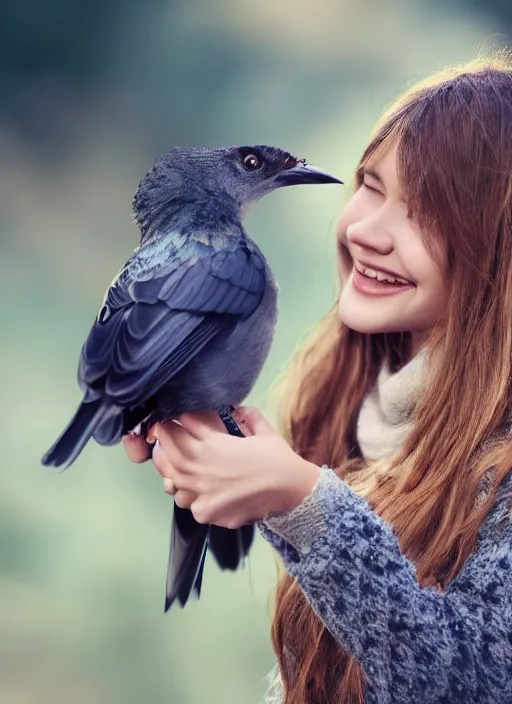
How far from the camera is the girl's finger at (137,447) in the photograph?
2.68 ft

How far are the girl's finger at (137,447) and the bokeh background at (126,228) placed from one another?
9.9 inches

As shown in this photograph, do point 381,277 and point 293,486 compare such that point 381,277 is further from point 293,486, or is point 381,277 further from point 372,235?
point 293,486

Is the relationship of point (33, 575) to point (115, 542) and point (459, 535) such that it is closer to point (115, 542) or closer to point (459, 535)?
point (115, 542)

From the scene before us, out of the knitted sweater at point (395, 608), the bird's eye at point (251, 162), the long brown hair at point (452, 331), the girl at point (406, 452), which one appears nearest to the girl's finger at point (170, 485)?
the girl at point (406, 452)

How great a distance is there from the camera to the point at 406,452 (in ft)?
2.86

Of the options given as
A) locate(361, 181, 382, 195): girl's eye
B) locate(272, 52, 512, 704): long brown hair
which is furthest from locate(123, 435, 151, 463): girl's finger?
locate(361, 181, 382, 195): girl's eye

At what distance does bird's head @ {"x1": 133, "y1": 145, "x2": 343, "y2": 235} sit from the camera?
80 centimetres

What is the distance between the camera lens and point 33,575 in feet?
3.49

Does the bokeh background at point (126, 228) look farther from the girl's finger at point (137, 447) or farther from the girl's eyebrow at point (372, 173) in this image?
the girl's finger at point (137, 447)

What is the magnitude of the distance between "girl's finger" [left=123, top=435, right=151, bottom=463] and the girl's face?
26cm

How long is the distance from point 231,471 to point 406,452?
233 millimetres

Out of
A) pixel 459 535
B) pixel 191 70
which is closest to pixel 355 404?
pixel 459 535

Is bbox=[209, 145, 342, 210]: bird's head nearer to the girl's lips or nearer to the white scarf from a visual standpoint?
the girl's lips

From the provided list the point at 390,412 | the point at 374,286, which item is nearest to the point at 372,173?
the point at 374,286
